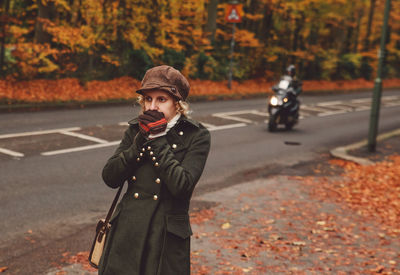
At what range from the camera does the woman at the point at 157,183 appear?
2943mm

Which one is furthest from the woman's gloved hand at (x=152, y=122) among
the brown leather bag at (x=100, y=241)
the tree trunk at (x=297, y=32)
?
the tree trunk at (x=297, y=32)

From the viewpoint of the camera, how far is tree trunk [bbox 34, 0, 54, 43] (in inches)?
733

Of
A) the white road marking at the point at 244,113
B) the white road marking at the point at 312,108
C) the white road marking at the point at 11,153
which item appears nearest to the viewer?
the white road marking at the point at 11,153

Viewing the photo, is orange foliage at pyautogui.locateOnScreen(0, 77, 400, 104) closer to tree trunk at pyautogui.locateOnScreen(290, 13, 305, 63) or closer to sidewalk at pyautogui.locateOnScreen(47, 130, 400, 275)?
tree trunk at pyautogui.locateOnScreen(290, 13, 305, 63)

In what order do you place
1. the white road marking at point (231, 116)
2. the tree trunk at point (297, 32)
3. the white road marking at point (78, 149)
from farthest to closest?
1. the tree trunk at point (297, 32)
2. the white road marking at point (231, 116)
3. the white road marking at point (78, 149)

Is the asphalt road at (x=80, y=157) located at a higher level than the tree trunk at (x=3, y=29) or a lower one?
lower

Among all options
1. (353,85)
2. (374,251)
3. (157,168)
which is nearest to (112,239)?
(157,168)

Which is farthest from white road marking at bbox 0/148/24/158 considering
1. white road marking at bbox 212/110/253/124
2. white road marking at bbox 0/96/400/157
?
white road marking at bbox 212/110/253/124

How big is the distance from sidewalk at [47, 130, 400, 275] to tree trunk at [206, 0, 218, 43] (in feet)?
66.9

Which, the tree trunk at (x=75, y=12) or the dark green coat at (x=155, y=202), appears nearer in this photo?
the dark green coat at (x=155, y=202)

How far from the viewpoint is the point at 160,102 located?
3.04 m

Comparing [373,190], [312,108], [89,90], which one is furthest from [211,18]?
[373,190]

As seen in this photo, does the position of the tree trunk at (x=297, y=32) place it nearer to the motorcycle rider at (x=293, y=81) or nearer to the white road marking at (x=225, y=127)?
the motorcycle rider at (x=293, y=81)

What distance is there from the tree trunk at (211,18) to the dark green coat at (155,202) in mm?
25761
